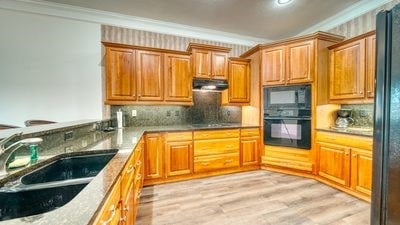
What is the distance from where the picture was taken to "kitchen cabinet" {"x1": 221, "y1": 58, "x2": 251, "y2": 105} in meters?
3.82

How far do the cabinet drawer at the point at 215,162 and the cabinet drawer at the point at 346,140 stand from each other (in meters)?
1.41

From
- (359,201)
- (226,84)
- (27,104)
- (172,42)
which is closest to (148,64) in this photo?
(172,42)

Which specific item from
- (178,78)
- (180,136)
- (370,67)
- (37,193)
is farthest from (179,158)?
(370,67)

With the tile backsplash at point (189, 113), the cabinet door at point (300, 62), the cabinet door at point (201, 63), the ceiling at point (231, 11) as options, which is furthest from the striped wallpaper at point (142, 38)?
the cabinet door at point (300, 62)

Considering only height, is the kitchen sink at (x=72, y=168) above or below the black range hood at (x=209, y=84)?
below

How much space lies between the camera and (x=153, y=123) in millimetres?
3639

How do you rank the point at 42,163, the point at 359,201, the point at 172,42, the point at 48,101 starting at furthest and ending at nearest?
1. the point at 172,42
2. the point at 48,101
3. the point at 359,201
4. the point at 42,163

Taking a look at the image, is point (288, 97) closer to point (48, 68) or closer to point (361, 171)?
point (361, 171)

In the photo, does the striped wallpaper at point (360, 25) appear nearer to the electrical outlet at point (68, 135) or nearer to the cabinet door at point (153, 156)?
the cabinet door at point (153, 156)

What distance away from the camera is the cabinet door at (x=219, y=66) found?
141 inches

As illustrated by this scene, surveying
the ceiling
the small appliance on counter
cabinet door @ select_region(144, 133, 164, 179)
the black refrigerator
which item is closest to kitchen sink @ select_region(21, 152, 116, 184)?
cabinet door @ select_region(144, 133, 164, 179)

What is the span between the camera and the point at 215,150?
3381 millimetres

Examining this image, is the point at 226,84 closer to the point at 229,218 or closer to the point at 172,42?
the point at 172,42

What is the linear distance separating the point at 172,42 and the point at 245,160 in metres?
2.69
